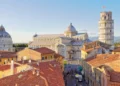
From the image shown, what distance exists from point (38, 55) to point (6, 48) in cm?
7454

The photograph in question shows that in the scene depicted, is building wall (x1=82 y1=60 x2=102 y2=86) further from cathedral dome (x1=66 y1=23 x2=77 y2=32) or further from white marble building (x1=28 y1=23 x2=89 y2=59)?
cathedral dome (x1=66 y1=23 x2=77 y2=32)

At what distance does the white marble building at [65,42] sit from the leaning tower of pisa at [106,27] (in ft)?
40.0

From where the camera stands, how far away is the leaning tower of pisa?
386 ft

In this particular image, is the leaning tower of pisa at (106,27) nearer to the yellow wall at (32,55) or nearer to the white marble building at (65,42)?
the white marble building at (65,42)

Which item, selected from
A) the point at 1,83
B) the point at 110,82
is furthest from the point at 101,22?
the point at 1,83

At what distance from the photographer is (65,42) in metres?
119

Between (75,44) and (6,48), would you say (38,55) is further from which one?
(6,48)

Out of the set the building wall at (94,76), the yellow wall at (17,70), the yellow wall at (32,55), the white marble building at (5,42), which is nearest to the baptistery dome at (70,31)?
the white marble building at (5,42)

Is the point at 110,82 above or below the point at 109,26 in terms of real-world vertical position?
below

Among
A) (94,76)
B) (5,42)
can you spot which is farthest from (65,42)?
(94,76)

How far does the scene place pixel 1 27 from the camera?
447 ft

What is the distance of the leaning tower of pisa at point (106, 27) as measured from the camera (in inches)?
4636

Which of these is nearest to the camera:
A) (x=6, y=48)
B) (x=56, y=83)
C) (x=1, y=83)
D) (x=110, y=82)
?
(x=1, y=83)

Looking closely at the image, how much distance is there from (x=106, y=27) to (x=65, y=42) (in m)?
21.9
